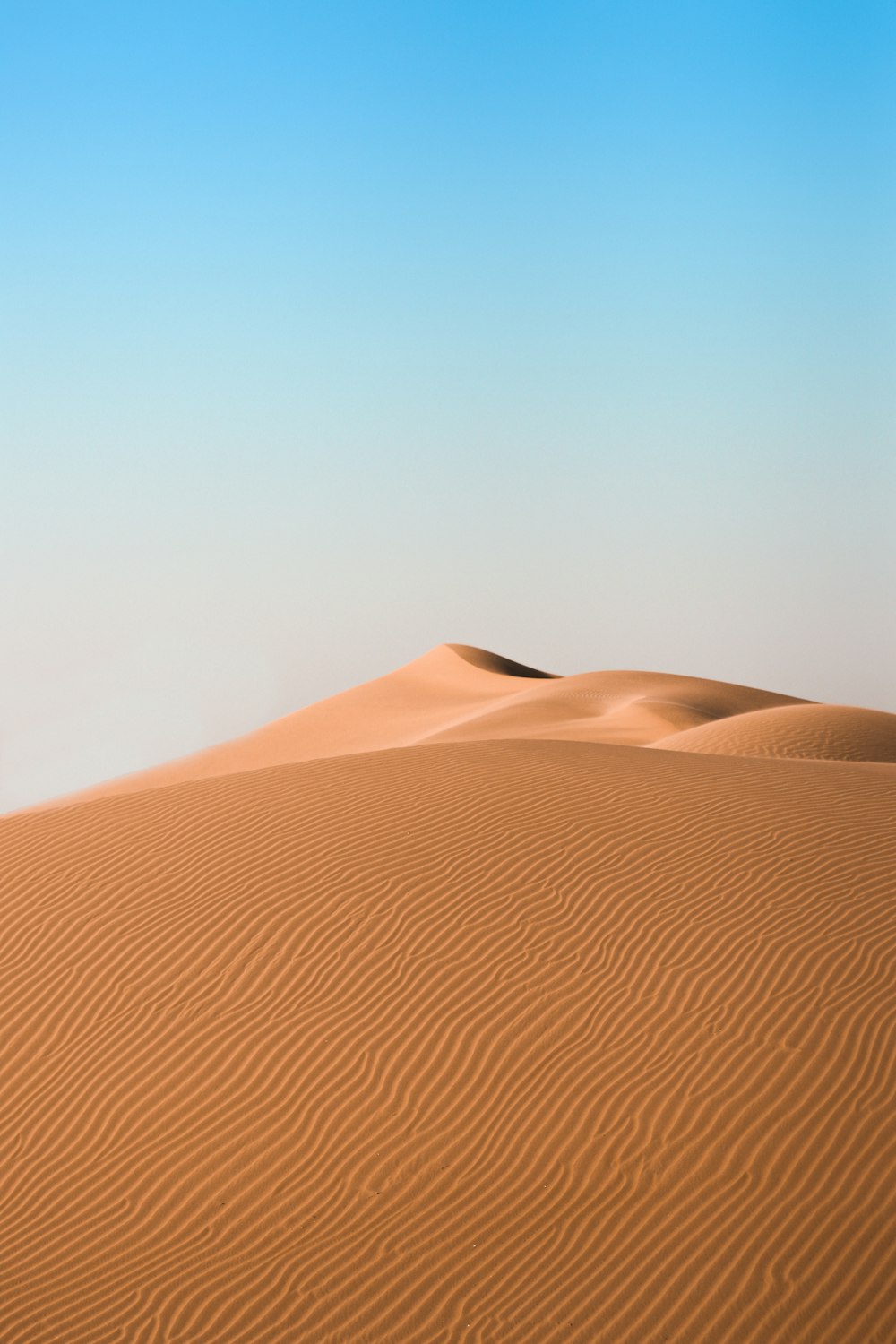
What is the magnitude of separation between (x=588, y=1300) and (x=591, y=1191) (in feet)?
2.63

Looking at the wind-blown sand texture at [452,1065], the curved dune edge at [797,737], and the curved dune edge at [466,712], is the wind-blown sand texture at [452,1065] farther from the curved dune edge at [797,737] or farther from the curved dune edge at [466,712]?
the curved dune edge at [466,712]

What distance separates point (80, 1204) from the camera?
7934mm

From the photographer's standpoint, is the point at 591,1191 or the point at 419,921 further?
the point at 419,921

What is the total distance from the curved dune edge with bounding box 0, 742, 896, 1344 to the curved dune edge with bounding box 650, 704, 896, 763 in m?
12.4

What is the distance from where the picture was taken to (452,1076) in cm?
857

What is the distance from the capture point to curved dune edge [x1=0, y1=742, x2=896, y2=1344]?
6.92 meters

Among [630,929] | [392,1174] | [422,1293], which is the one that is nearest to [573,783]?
[630,929]

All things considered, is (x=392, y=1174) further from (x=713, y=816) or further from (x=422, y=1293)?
(x=713, y=816)

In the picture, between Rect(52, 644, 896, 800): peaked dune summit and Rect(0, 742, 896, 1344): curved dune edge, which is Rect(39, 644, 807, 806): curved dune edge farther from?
Rect(0, 742, 896, 1344): curved dune edge

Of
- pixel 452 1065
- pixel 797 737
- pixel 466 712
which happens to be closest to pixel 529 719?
pixel 466 712

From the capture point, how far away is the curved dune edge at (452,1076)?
6.92 metres

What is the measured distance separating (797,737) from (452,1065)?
1964cm

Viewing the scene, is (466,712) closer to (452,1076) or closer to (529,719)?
(529,719)

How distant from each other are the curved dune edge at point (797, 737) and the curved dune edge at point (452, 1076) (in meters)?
12.4
